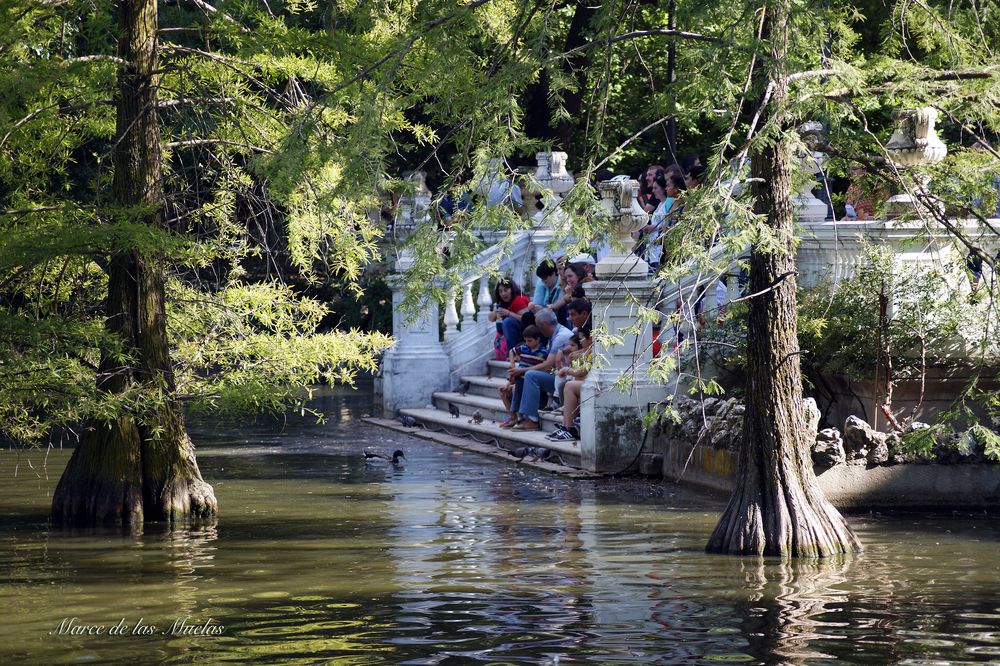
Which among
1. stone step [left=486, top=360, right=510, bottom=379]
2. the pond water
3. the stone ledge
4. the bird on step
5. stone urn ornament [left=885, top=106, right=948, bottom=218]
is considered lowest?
the pond water

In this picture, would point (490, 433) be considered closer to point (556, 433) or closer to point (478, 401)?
point (556, 433)

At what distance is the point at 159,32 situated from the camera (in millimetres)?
12812

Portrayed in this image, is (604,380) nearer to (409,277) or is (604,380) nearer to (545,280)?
(545,280)

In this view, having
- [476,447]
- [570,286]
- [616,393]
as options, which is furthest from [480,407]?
[616,393]

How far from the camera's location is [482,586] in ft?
31.4

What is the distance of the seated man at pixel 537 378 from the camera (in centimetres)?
1708

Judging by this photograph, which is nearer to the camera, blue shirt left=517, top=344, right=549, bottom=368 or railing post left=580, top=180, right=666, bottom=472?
railing post left=580, top=180, right=666, bottom=472

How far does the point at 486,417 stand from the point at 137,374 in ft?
24.6

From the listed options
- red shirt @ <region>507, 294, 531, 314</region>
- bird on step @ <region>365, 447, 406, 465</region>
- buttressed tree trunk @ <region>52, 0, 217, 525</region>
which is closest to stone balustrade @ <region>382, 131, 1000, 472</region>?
bird on step @ <region>365, 447, 406, 465</region>

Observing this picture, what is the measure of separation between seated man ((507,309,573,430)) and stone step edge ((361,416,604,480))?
0.59 meters

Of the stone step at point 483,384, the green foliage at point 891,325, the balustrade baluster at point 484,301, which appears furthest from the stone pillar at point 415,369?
the green foliage at point 891,325

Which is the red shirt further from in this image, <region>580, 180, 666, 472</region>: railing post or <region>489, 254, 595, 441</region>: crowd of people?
<region>580, 180, 666, 472</region>: railing post

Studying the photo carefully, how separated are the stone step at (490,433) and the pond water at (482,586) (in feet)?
4.83

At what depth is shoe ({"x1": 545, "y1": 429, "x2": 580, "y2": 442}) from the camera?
16453 millimetres
